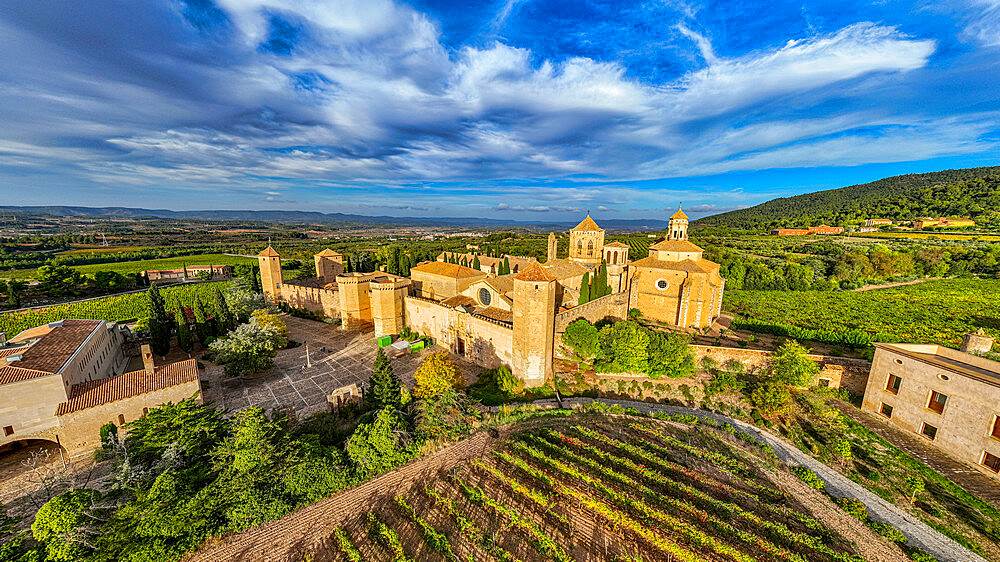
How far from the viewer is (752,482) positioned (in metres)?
13.2

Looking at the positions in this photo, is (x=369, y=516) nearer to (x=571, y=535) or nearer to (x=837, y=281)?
(x=571, y=535)

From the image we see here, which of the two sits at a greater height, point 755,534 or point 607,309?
point 607,309

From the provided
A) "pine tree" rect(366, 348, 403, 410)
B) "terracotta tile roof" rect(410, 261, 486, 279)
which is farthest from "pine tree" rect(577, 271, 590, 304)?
"pine tree" rect(366, 348, 403, 410)

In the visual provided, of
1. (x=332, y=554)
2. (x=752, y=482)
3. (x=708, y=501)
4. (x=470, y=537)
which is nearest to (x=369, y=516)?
(x=332, y=554)

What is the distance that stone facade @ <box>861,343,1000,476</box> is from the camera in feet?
45.5

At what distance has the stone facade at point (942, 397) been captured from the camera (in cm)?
1388

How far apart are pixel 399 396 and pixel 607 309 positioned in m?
18.0

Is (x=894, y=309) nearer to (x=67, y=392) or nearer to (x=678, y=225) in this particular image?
(x=678, y=225)

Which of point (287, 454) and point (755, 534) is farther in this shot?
point (287, 454)

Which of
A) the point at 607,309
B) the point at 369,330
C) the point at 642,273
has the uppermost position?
the point at 642,273

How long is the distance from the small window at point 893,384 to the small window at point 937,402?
1.25 meters

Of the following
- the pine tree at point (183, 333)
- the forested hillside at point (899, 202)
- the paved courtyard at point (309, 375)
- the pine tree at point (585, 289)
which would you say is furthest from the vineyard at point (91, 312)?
the forested hillside at point (899, 202)

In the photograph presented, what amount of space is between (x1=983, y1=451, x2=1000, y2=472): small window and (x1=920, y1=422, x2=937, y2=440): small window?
1.46 metres

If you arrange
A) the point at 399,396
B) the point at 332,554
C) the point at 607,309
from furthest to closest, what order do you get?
the point at 607,309 < the point at 399,396 < the point at 332,554
